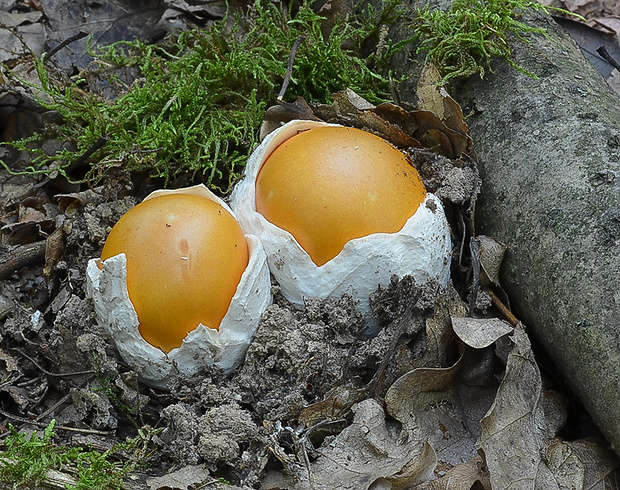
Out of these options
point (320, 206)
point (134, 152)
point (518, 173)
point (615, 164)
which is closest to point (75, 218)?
point (134, 152)

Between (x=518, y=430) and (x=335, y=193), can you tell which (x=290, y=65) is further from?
(x=518, y=430)

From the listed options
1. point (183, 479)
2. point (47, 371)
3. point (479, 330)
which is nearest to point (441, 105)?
point (479, 330)

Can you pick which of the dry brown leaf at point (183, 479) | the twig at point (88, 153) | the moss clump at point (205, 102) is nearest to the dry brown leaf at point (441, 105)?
the moss clump at point (205, 102)

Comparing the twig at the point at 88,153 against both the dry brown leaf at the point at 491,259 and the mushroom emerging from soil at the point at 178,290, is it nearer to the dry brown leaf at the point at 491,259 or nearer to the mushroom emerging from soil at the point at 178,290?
the mushroom emerging from soil at the point at 178,290

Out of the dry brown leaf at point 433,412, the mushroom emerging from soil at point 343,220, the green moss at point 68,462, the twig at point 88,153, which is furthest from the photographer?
the twig at point 88,153

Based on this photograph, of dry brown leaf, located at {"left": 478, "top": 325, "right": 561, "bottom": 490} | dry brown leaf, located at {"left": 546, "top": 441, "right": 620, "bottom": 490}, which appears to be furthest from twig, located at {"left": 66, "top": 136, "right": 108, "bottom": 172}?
dry brown leaf, located at {"left": 546, "top": 441, "right": 620, "bottom": 490}

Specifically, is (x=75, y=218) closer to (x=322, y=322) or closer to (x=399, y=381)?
(x=322, y=322)
